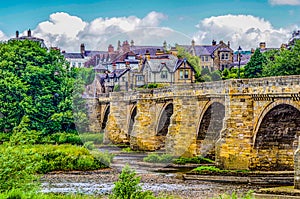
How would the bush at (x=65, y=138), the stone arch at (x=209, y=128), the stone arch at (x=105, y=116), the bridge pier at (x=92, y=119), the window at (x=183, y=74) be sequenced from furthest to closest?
1. the stone arch at (x=105, y=116)
2. the bridge pier at (x=92, y=119)
3. the bush at (x=65, y=138)
4. the window at (x=183, y=74)
5. the stone arch at (x=209, y=128)

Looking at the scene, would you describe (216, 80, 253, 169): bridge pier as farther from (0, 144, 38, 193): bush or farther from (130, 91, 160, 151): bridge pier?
(130, 91, 160, 151): bridge pier

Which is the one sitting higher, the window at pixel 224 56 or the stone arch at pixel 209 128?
the window at pixel 224 56

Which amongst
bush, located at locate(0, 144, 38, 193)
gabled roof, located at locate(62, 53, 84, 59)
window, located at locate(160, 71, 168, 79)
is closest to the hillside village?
window, located at locate(160, 71, 168, 79)

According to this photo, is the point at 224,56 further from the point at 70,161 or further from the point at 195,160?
the point at 70,161

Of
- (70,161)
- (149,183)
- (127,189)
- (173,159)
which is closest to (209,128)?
(173,159)

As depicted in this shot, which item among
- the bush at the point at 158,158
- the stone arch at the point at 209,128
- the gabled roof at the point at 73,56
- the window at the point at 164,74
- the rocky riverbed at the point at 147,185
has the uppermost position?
the gabled roof at the point at 73,56

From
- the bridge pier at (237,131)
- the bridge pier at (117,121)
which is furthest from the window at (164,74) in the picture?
the bridge pier at (237,131)

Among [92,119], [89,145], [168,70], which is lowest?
[89,145]

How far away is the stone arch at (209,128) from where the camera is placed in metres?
64.0

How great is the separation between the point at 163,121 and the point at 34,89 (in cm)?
2249

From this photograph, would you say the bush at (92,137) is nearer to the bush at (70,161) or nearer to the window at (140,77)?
the window at (140,77)

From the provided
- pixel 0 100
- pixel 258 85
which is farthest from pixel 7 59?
pixel 258 85

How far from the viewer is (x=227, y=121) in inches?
2181

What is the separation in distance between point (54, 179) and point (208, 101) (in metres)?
15.6
